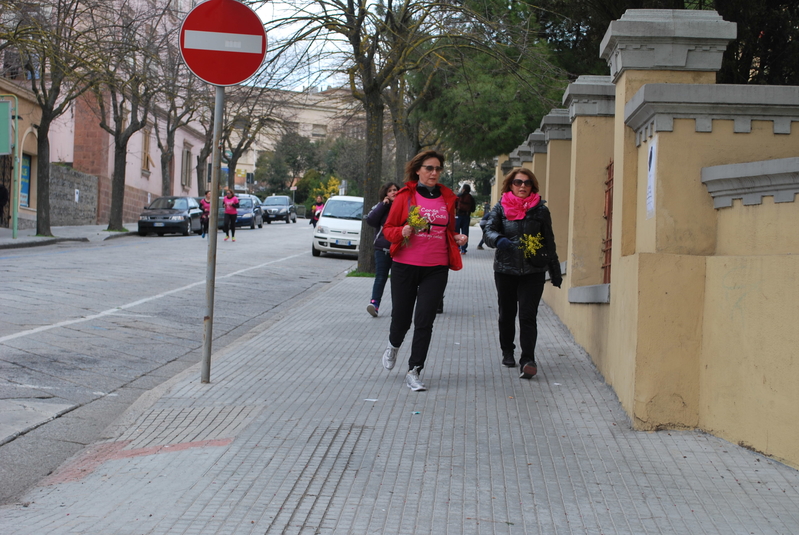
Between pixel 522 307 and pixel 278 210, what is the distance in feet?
154

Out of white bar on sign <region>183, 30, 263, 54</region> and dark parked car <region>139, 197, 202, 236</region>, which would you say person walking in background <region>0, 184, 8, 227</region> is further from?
white bar on sign <region>183, 30, 263, 54</region>

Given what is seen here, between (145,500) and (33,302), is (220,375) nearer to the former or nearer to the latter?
(145,500)

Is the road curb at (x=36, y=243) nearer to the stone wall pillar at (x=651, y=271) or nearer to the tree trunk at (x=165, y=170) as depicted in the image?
the tree trunk at (x=165, y=170)

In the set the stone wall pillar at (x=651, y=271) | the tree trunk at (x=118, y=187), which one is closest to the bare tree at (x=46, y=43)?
the tree trunk at (x=118, y=187)

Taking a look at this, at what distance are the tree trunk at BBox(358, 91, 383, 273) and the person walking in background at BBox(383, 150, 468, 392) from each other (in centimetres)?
1056

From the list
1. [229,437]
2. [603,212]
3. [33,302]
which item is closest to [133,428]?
[229,437]

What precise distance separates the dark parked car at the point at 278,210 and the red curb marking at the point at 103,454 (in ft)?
156

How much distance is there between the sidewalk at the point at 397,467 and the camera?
3.86m

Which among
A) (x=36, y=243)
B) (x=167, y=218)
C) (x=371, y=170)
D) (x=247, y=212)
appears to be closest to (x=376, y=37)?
(x=371, y=170)

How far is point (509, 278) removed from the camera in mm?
7414

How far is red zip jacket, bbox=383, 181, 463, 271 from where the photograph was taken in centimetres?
665

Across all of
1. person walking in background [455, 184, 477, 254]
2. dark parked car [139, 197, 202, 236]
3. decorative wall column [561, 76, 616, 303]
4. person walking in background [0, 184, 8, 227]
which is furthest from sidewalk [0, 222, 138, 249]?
decorative wall column [561, 76, 616, 303]

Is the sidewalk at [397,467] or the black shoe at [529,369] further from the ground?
the black shoe at [529,369]

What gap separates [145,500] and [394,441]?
1.48 m
